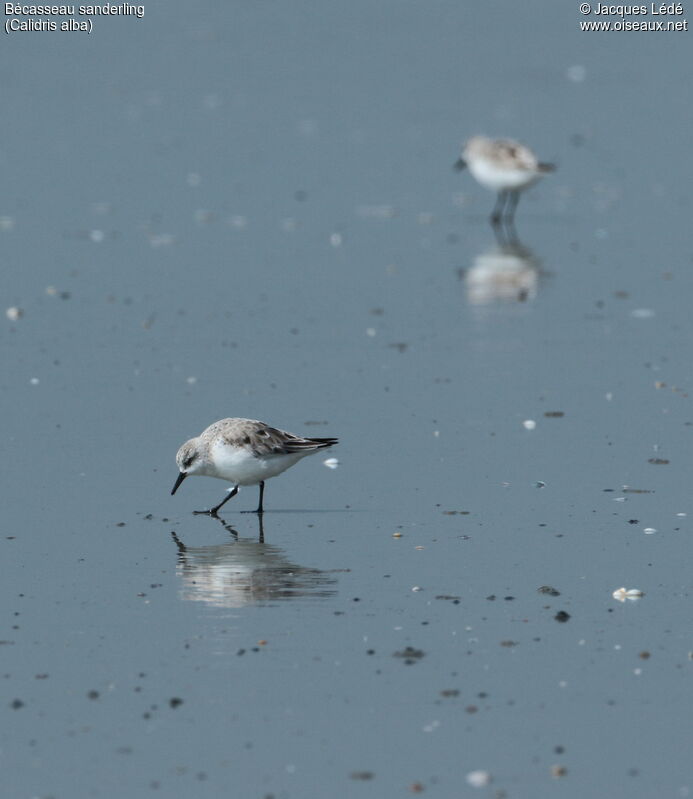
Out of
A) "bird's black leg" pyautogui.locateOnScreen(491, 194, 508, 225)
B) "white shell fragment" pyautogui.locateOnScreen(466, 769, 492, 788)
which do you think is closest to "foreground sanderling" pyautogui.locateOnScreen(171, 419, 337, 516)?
"white shell fragment" pyautogui.locateOnScreen(466, 769, 492, 788)

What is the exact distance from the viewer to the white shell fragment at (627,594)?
11.2 m

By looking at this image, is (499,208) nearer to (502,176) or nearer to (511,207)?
(511,207)

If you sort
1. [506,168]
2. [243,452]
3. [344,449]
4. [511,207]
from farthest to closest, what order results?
[511,207], [506,168], [344,449], [243,452]

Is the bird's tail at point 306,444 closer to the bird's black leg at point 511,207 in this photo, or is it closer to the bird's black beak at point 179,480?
the bird's black beak at point 179,480

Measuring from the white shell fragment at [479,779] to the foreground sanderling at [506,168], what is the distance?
62.5ft

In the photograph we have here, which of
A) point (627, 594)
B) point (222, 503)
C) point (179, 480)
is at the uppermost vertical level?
point (179, 480)

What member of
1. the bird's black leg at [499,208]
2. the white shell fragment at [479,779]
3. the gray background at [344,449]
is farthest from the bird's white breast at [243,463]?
the bird's black leg at [499,208]

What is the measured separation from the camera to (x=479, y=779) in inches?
328

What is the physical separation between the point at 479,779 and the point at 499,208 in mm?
20006

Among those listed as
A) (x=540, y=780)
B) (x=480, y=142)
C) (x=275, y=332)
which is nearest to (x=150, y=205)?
(x=480, y=142)

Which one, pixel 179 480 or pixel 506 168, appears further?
pixel 506 168

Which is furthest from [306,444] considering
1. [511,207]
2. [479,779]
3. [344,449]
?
[511,207]

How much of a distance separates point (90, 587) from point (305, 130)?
23.2 meters

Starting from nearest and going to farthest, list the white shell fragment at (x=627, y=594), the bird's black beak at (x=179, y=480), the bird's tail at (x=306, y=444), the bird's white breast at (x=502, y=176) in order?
the white shell fragment at (x=627, y=594) < the bird's tail at (x=306, y=444) < the bird's black beak at (x=179, y=480) < the bird's white breast at (x=502, y=176)
